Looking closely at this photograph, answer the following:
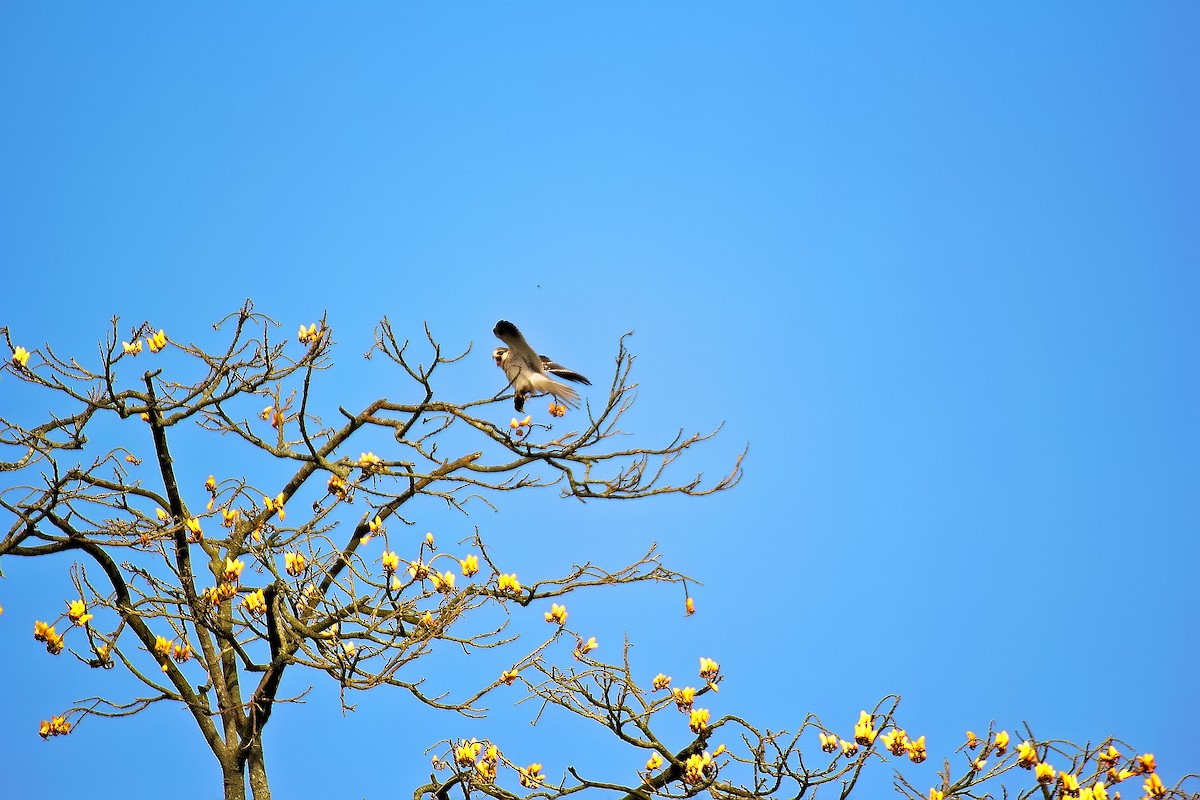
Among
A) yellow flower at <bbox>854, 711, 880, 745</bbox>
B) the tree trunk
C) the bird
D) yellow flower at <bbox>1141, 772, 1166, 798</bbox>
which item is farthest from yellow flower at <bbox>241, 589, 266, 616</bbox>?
yellow flower at <bbox>1141, 772, 1166, 798</bbox>

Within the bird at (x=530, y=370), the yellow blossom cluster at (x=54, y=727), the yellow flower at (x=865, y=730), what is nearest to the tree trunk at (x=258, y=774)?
the yellow blossom cluster at (x=54, y=727)

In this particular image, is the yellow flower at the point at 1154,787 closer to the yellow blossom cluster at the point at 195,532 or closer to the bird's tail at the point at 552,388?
the bird's tail at the point at 552,388

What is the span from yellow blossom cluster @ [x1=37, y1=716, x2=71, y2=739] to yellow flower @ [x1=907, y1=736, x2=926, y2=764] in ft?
13.2

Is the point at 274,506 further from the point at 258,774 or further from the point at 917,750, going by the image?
the point at 917,750

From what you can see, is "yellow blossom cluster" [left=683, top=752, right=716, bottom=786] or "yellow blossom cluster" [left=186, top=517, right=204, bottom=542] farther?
"yellow blossom cluster" [left=186, top=517, right=204, bottom=542]

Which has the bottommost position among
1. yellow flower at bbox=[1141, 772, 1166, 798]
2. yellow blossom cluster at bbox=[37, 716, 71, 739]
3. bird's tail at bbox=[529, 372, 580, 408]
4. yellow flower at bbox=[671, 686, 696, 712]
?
yellow flower at bbox=[1141, 772, 1166, 798]

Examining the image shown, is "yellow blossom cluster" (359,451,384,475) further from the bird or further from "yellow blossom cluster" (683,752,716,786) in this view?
"yellow blossom cluster" (683,752,716,786)

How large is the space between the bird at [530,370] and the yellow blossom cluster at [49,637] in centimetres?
254

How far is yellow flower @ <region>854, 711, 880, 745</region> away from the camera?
15.5ft

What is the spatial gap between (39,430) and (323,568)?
5.54 feet

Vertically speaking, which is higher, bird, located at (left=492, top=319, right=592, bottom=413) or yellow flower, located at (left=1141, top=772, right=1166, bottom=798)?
bird, located at (left=492, top=319, right=592, bottom=413)

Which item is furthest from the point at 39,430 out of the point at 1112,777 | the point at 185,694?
the point at 1112,777

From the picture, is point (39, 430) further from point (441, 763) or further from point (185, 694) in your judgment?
point (441, 763)

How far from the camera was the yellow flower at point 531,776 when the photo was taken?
215 inches
